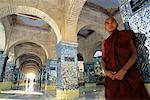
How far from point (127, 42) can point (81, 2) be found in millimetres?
3753

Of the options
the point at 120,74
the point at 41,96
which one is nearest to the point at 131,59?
the point at 120,74

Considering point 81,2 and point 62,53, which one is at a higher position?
point 81,2

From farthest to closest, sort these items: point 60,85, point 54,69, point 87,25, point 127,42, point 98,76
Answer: point 98,76
point 54,69
point 87,25
point 60,85
point 127,42

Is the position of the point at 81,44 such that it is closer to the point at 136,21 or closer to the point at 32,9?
the point at 32,9

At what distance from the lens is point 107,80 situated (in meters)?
1.75

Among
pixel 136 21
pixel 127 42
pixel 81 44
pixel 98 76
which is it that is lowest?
pixel 98 76

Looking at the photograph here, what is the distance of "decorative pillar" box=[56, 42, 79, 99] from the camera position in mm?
5254

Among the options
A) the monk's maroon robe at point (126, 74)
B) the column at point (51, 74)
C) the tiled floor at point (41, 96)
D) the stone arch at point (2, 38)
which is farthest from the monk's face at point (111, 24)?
the column at point (51, 74)

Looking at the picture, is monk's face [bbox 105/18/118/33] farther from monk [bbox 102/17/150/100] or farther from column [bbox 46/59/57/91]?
column [bbox 46/59/57/91]

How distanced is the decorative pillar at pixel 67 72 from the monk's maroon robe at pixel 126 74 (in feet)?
12.2

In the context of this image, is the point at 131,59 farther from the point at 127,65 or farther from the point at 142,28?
the point at 142,28

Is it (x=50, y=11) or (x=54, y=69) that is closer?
(x=50, y=11)

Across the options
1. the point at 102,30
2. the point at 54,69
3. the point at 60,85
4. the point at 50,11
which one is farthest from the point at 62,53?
the point at 54,69

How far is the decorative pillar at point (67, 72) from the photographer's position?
525 cm
